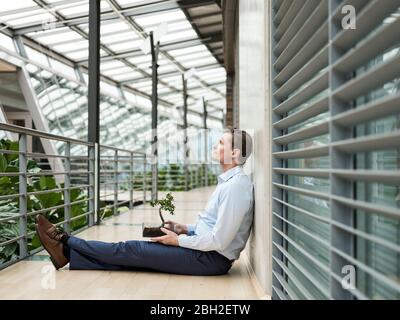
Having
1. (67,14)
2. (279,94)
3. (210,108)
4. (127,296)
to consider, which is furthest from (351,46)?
(210,108)

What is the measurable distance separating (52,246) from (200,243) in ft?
2.63

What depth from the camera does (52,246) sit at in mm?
Answer: 2531

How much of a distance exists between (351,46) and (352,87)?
0.16 m

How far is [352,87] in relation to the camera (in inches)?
36.7

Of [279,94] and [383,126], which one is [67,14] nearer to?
[279,94]

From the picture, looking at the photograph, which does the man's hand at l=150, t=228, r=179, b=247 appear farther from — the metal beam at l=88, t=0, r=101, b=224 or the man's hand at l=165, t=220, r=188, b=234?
the metal beam at l=88, t=0, r=101, b=224

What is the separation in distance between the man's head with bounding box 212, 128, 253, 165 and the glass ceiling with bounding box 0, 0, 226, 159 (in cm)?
663

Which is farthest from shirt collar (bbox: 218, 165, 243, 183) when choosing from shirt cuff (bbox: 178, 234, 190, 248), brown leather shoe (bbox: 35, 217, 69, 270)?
brown leather shoe (bbox: 35, 217, 69, 270)

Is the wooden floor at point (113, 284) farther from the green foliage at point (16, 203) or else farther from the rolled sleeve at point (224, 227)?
the green foliage at point (16, 203)

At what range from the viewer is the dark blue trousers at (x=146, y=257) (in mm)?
2473

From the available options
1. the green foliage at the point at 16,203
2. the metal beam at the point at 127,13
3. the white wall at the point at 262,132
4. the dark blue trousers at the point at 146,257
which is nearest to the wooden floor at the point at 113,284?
the dark blue trousers at the point at 146,257

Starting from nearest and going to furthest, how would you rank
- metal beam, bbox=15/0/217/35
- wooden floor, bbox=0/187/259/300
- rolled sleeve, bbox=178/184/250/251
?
1. wooden floor, bbox=0/187/259/300
2. rolled sleeve, bbox=178/184/250/251
3. metal beam, bbox=15/0/217/35

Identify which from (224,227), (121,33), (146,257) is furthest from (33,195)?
(121,33)

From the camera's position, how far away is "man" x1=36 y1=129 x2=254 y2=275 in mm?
2357
